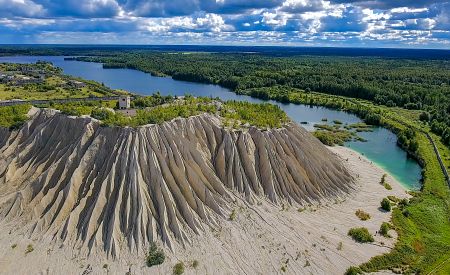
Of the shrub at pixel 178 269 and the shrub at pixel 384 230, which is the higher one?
the shrub at pixel 178 269

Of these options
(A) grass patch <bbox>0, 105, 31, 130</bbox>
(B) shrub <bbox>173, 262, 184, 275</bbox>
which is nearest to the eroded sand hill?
(A) grass patch <bbox>0, 105, 31, 130</bbox>

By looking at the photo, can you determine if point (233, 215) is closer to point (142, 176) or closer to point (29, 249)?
point (142, 176)

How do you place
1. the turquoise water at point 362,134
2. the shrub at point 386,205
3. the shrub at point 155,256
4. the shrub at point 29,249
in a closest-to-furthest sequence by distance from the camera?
the shrub at point 155,256, the shrub at point 29,249, the shrub at point 386,205, the turquoise water at point 362,134

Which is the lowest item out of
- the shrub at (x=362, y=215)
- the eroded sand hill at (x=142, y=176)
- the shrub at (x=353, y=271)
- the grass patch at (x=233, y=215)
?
the shrub at (x=353, y=271)

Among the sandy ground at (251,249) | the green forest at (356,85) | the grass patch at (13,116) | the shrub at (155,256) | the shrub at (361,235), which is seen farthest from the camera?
the green forest at (356,85)

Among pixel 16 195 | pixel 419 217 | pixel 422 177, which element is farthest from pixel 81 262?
pixel 422 177

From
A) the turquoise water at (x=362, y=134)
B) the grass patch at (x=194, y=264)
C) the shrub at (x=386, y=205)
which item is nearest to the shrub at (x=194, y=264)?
the grass patch at (x=194, y=264)

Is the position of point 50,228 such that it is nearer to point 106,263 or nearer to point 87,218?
point 87,218

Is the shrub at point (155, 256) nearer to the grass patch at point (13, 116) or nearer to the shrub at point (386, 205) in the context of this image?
the shrub at point (386, 205)
